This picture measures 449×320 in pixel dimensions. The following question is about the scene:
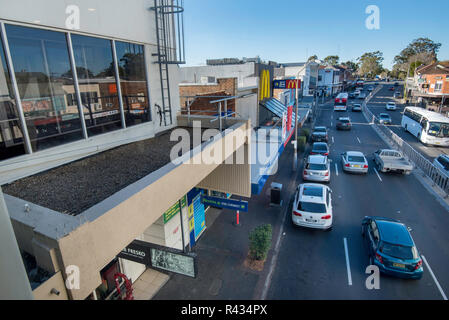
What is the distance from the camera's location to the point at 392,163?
16750 millimetres

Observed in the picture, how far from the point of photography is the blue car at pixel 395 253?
8.00m

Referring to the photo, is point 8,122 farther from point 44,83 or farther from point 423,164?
point 423,164

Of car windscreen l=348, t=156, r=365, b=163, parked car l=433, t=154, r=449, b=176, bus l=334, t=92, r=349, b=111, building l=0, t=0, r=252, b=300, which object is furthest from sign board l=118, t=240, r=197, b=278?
bus l=334, t=92, r=349, b=111

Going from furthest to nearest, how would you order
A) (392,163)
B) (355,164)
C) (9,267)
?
(355,164) → (392,163) → (9,267)

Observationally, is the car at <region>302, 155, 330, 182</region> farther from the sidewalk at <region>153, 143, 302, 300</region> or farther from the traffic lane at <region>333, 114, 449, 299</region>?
the sidewalk at <region>153, 143, 302, 300</region>

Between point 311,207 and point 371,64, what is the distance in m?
148

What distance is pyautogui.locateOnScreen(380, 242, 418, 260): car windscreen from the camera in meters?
8.06

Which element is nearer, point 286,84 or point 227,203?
point 227,203

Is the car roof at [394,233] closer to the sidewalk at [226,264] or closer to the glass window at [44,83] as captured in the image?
the sidewalk at [226,264]

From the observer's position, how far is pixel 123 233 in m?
3.68

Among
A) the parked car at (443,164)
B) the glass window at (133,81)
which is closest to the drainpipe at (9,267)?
the glass window at (133,81)

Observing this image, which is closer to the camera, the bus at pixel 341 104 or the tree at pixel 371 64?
the bus at pixel 341 104

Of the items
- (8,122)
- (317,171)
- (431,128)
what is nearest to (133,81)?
(8,122)

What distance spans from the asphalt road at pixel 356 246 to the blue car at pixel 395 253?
0.51 metres
